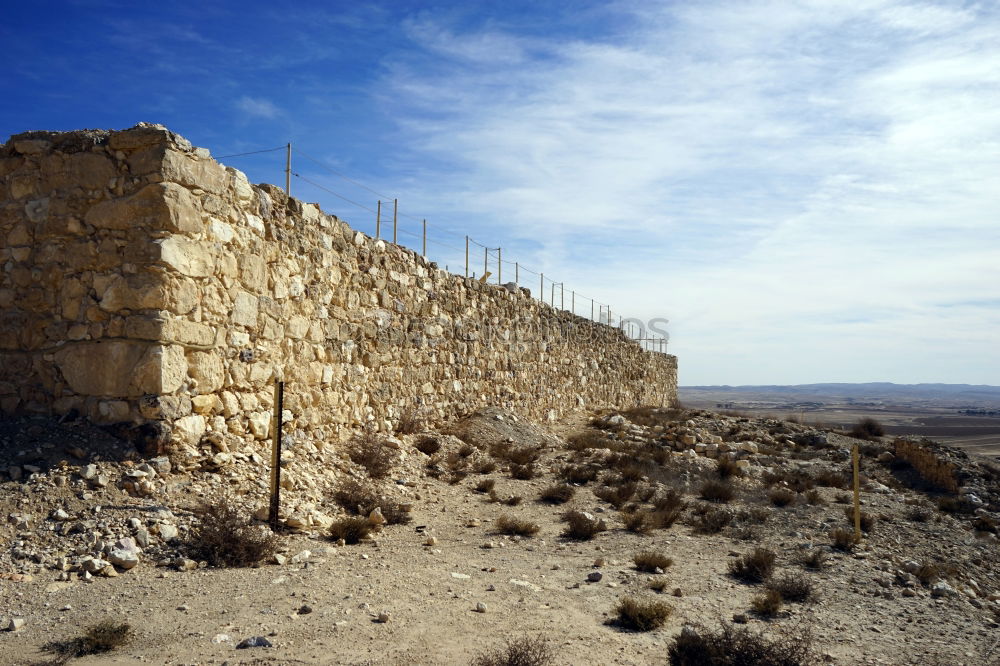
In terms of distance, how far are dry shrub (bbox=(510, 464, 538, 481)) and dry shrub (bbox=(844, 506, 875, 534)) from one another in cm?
476

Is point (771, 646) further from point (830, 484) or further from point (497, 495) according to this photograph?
point (830, 484)

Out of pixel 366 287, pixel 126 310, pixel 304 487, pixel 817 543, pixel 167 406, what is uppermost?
pixel 366 287

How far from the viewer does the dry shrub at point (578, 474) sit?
38.2ft

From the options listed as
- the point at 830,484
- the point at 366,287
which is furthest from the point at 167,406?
the point at 830,484

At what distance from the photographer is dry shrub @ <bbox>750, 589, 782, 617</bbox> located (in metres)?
5.76

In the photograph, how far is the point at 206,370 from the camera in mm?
7578

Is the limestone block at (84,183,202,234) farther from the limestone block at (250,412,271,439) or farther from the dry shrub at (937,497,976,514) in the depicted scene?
the dry shrub at (937,497,976,514)

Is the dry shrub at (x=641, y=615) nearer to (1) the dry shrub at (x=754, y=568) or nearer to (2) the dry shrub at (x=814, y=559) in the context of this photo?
(1) the dry shrub at (x=754, y=568)

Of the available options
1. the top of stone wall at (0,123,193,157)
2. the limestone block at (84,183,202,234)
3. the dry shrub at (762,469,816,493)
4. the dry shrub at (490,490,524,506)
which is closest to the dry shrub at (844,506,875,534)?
the dry shrub at (762,469,816,493)

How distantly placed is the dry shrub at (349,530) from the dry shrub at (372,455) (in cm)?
217

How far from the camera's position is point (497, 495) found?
10.2 m

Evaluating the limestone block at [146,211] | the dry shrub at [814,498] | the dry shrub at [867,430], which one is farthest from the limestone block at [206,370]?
the dry shrub at [867,430]

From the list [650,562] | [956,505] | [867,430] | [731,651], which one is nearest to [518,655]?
[731,651]

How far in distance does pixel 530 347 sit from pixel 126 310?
11.8m
